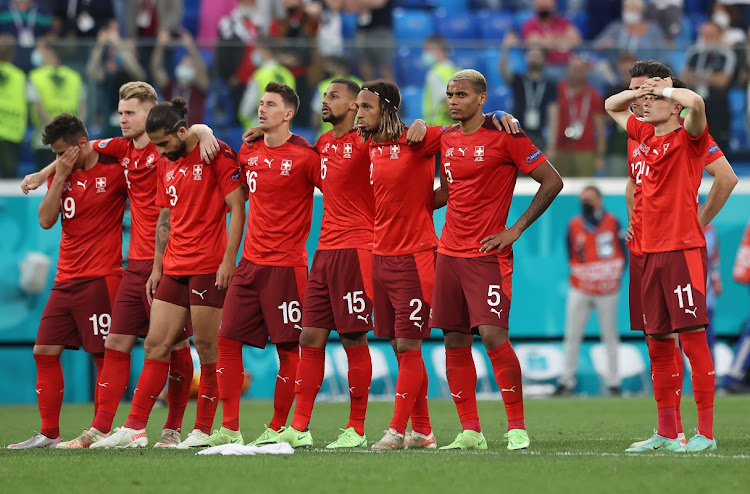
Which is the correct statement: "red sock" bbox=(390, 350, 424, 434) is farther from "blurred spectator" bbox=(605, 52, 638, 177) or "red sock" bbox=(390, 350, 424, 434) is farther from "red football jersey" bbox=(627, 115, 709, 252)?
"blurred spectator" bbox=(605, 52, 638, 177)

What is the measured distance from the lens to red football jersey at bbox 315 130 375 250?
8.17 meters

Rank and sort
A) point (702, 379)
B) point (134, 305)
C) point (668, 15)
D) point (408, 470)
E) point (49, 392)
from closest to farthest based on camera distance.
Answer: point (408, 470) < point (702, 379) < point (134, 305) < point (49, 392) < point (668, 15)

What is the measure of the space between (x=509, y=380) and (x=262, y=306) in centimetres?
181

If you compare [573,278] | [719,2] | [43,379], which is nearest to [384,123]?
[43,379]

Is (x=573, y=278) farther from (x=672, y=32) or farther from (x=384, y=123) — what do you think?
(x=384, y=123)

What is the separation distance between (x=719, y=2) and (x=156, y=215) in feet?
43.5

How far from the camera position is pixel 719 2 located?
1917 cm

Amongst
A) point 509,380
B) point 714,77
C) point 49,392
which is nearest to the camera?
point 509,380

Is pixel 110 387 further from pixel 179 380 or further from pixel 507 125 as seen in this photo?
pixel 507 125

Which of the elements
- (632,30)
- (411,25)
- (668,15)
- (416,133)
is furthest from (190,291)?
(668,15)

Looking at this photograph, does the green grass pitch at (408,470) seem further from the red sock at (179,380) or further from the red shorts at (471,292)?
the red shorts at (471,292)

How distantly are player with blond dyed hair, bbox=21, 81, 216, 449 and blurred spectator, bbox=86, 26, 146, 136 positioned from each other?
545 cm

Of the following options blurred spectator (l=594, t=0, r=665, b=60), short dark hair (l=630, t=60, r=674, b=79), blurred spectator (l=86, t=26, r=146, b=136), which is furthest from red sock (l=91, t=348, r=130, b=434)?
blurred spectator (l=594, t=0, r=665, b=60)

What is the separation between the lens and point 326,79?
14602mm
